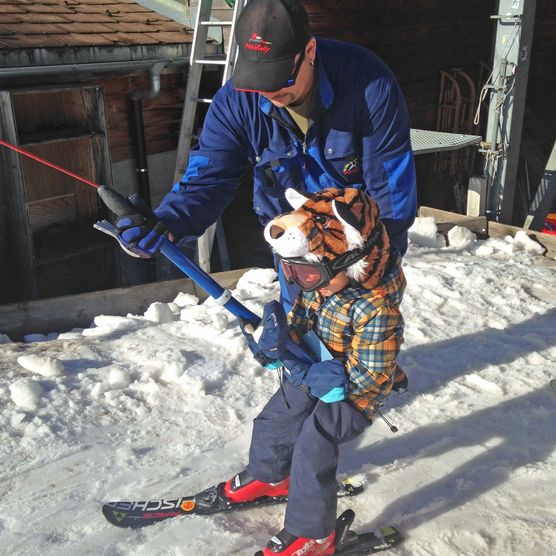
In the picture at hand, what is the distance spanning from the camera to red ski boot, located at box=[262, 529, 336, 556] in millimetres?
2404

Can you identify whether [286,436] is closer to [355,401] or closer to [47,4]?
[355,401]

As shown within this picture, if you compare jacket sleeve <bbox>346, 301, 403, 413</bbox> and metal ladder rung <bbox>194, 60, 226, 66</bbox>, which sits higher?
metal ladder rung <bbox>194, 60, 226, 66</bbox>

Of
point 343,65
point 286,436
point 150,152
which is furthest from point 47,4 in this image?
point 286,436

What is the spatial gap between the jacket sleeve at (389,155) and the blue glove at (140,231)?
0.86m

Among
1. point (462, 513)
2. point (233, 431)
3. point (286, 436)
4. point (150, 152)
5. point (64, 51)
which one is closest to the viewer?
point (286, 436)

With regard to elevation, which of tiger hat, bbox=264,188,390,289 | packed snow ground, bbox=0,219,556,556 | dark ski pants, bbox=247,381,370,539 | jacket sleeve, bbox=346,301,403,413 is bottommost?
packed snow ground, bbox=0,219,556,556

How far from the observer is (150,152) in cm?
689

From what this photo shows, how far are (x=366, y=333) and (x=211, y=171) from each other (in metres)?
1.07

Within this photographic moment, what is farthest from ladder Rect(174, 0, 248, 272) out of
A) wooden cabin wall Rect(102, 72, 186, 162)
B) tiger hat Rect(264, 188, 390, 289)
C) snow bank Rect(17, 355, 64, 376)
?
tiger hat Rect(264, 188, 390, 289)

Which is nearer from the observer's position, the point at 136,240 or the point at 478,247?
the point at 136,240

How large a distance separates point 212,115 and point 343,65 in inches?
23.9

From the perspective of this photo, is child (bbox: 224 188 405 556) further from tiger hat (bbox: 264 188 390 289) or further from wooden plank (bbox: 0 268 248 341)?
wooden plank (bbox: 0 268 248 341)

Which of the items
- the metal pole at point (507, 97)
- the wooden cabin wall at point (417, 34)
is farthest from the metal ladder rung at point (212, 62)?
the metal pole at point (507, 97)

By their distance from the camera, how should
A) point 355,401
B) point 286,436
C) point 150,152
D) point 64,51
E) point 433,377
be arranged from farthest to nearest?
point 150,152 < point 64,51 < point 433,377 < point 286,436 < point 355,401
